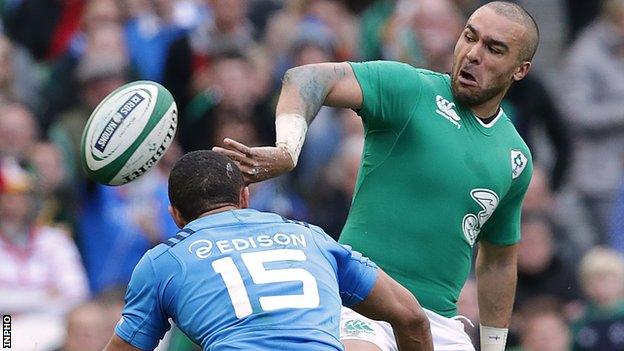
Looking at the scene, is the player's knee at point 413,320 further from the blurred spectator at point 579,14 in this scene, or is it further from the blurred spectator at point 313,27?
the blurred spectator at point 579,14

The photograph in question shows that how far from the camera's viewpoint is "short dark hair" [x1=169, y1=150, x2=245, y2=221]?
6.23m

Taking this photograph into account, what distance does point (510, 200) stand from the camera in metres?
7.91

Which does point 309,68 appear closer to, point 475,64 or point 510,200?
point 475,64

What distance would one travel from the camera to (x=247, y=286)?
236 inches

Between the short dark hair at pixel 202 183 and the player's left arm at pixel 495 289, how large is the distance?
7.43ft

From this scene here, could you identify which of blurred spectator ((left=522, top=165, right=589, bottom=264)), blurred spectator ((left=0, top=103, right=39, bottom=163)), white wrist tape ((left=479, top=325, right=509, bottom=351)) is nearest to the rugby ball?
white wrist tape ((left=479, top=325, right=509, bottom=351))

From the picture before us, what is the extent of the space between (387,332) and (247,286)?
1418 mm

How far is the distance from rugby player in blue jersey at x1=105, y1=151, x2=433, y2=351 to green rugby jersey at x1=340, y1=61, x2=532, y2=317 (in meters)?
0.97

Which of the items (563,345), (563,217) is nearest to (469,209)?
(563,345)

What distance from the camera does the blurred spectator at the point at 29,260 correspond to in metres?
11.1

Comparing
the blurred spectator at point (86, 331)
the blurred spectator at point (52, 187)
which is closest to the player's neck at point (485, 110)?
the blurred spectator at point (86, 331)

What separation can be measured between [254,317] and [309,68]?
1.58 meters

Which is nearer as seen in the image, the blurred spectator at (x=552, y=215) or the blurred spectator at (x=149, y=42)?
the blurred spectator at (x=552, y=215)

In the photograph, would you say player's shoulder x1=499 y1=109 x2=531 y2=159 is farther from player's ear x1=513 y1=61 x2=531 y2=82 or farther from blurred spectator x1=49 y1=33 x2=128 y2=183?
blurred spectator x1=49 y1=33 x2=128 y2=183
